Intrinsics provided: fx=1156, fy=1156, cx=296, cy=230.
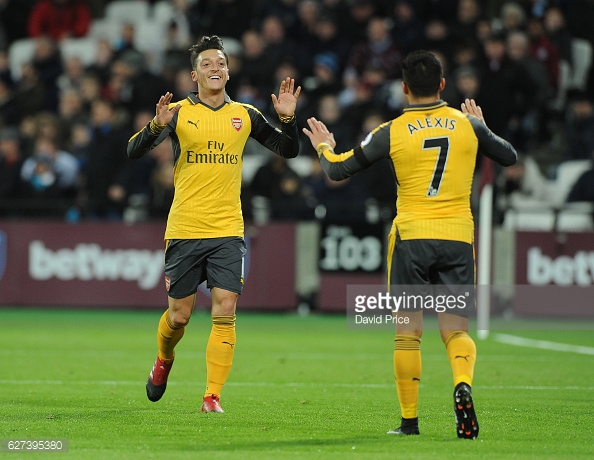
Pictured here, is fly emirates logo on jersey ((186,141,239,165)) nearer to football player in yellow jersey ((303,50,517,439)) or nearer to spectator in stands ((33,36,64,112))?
football player in yellow jersey ((303,50,517,439))

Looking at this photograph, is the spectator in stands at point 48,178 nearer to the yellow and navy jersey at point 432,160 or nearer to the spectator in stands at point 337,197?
the spectator in stands at point 337,197

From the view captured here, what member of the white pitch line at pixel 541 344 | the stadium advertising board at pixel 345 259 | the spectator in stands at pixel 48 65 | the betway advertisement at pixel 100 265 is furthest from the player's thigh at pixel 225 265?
the spectator in stands at pixel 48 65

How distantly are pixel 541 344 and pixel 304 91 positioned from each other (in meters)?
7.17

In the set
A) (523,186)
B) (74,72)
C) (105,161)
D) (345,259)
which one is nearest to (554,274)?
(523,186)

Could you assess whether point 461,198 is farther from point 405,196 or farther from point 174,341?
point 174,341

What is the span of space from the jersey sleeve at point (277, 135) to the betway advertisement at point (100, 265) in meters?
8.89

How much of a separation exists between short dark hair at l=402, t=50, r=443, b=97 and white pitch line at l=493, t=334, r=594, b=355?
681 cm

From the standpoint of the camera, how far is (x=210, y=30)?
21266mm

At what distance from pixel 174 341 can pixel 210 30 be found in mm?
13672

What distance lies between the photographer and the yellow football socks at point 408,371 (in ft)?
22.5

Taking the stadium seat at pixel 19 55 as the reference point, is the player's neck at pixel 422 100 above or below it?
below

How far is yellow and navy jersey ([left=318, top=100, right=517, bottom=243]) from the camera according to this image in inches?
272

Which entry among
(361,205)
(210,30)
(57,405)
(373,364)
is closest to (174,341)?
(57,405)

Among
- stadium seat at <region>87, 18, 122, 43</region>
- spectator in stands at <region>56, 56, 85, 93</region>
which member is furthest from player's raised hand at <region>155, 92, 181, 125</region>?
stadium seat at <region>87, 18, 122, 43</region>
